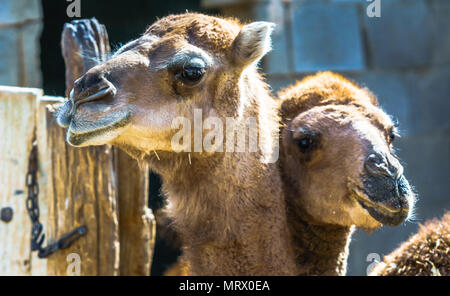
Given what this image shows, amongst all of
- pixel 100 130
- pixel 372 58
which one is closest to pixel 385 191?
pixel 100 130

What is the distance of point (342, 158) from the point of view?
3168 millimetres

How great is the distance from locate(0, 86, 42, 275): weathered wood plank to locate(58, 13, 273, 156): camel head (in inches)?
33.0

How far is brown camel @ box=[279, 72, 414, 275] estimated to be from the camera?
2.98m

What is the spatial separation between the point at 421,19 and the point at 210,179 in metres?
5.22

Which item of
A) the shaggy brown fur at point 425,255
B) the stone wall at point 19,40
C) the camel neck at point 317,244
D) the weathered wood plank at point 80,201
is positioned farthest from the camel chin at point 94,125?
the stone wall at point 19,40

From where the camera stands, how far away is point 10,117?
345 centimetres

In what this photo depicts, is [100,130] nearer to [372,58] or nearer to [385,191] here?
[385,191]

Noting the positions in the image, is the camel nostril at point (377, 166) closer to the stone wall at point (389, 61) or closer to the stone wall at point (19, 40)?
the stone wall at point (389, 61)

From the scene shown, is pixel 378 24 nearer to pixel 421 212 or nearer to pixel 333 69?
pixel 333 69

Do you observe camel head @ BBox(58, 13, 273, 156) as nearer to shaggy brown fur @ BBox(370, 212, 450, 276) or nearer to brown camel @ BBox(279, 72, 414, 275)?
brown camel @ BBox(279, 72, 414, 275)

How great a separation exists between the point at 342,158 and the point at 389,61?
14.9 ft

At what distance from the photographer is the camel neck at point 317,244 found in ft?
11.0

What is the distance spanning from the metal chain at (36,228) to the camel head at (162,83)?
0.86 meters
